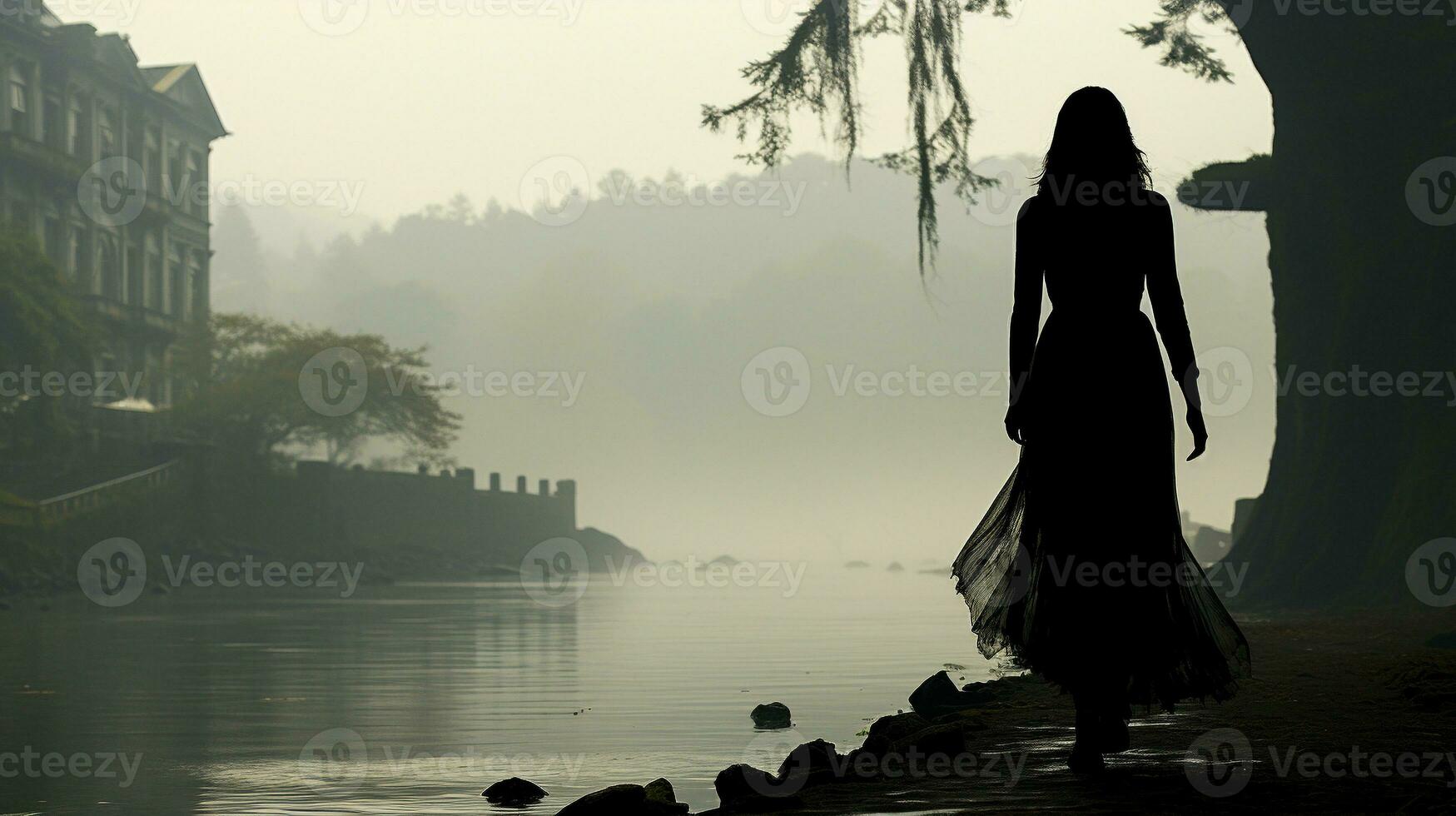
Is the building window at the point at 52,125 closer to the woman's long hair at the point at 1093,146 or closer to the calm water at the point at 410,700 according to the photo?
the calm water at the point at 410,700

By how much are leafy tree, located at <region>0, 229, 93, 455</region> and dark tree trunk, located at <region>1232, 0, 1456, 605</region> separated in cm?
2939

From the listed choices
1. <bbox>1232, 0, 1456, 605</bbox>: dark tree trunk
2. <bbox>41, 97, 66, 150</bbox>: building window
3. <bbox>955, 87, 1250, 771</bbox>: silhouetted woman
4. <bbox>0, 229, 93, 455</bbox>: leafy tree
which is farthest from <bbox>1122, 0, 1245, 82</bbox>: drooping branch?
<bbox>41, 97, 66, 150</bbox>: building window

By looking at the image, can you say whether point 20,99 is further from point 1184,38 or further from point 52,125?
point 1184,38

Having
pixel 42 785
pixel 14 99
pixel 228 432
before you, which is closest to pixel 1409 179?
pixel 42 785

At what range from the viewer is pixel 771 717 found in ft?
35.2

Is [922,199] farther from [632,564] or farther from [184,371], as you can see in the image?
[632,564]

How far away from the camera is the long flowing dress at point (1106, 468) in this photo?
5.56m

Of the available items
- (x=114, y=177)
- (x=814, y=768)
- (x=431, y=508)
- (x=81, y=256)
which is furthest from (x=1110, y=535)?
(x=431, y=508)

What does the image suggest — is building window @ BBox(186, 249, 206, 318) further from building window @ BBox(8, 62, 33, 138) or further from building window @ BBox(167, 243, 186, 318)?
building window @ BBox(8, 62, 33, 138)

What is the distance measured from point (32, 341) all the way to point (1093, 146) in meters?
36.0

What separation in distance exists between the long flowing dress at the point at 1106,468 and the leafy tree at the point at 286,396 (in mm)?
48365

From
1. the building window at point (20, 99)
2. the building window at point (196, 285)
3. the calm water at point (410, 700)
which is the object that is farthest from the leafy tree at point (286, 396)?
the calm water at point (410, 700)

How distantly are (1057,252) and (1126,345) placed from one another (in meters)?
0.42

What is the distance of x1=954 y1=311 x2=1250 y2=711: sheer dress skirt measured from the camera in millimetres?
5551
